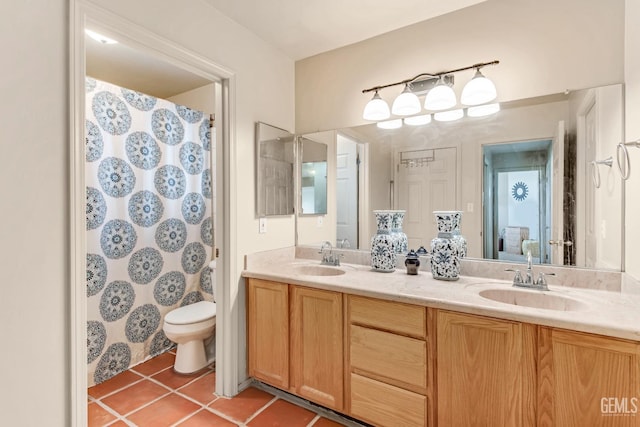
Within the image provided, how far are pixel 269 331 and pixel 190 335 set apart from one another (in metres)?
0.69

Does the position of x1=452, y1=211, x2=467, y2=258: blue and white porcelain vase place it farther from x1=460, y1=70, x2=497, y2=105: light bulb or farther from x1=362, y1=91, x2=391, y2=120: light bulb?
x1=362, y1=91, x2=391, y2=120: light bulb

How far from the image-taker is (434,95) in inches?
74.1

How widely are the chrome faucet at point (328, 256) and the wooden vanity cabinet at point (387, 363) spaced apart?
61 centimetres

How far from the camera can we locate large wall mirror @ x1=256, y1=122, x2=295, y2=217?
218 centimetres

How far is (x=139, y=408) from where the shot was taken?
186 cm

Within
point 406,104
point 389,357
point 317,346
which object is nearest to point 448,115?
point 406,104

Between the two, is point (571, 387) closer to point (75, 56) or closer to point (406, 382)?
point (406, 382)

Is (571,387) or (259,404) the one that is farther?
(259,404)

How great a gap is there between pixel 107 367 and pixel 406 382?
2.10m

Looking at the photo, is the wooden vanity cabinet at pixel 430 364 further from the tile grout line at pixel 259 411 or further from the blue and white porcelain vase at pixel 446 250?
the blue and white porcelain vase at pixel 446 250

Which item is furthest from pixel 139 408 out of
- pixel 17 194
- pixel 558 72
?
pixel 558 72

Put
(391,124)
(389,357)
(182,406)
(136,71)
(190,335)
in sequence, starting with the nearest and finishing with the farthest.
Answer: (389,357), (182,406), (391,124), (190,335), (136,71)

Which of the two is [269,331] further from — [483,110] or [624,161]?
[624,161]

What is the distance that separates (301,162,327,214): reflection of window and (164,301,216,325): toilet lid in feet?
3.59
